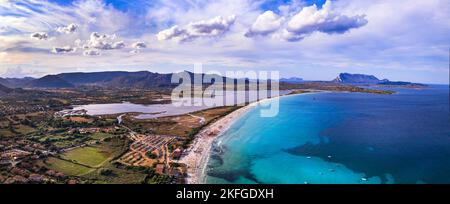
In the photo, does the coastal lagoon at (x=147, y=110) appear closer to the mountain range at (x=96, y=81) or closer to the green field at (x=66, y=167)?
the green field at (x=66, y=167)

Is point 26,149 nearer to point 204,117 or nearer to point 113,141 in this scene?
point 113,141

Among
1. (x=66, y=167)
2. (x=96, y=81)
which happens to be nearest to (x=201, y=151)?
(x=66, y=167)

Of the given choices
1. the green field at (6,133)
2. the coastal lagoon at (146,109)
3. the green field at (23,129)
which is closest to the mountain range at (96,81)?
the coastal lagoon at (146,109)

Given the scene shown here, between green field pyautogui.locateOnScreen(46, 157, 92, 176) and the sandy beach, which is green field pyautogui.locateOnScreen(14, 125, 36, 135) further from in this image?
the sandy beach

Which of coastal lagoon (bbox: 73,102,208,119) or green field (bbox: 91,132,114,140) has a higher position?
coastal lagoon (bbox: 73,102,208,119)

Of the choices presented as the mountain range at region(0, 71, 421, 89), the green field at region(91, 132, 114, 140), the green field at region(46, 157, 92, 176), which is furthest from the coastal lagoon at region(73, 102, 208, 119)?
the mountain range at region(0, 71, 421, 89)

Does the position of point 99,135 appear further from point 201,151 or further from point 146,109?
point 146,109
